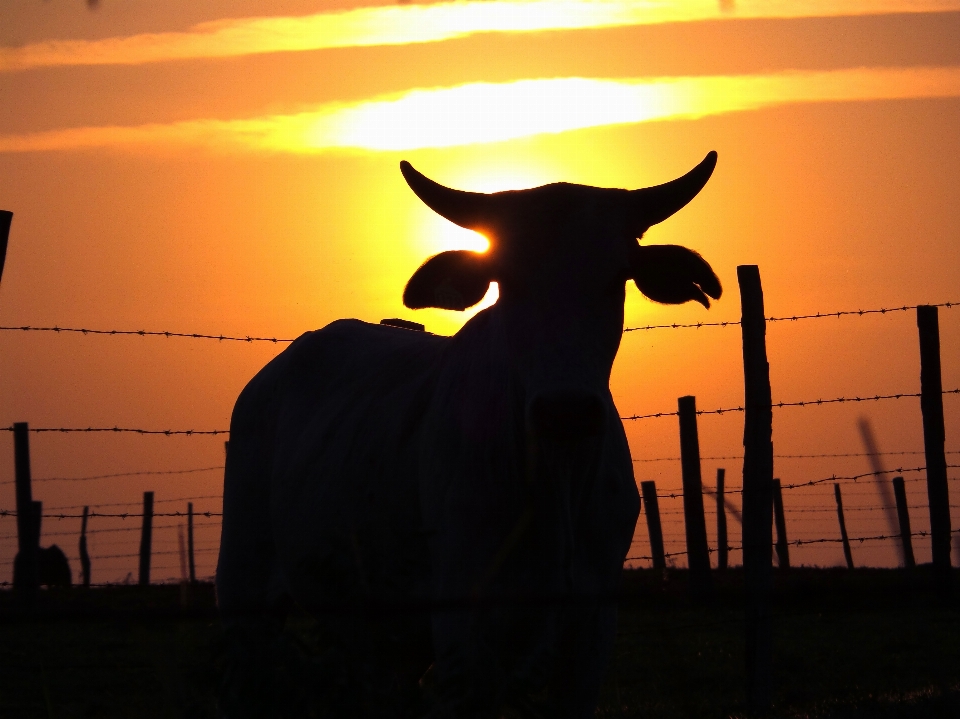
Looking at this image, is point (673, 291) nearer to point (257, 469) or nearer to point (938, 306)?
point (257, 469)

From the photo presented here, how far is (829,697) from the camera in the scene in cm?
727

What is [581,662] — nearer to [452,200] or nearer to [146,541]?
[452,200]

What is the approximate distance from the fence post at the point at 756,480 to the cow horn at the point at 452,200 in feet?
14.5

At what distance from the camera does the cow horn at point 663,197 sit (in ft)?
13.7

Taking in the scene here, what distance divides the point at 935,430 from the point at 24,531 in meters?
8.73

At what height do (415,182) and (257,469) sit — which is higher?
(415,182)

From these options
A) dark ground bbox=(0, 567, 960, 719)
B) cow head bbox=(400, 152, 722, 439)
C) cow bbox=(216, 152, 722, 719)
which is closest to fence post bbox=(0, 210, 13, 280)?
dark ground bbox=(0, 567, 960, 719)

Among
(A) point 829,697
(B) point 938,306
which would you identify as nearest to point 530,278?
(A) point 829,697

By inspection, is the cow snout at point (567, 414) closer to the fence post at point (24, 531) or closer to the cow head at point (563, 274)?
the cow head at point (563, 274)

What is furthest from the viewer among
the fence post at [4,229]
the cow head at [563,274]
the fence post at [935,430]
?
the fence post at [935,430]

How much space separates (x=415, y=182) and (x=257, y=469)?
2358 millimetres

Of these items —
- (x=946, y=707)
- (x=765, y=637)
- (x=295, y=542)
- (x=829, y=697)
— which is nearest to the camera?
(x=946, y=707)

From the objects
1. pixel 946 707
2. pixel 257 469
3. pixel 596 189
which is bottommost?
pixel 946 707

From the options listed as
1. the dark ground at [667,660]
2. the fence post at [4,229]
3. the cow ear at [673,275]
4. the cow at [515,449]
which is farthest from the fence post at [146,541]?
the cow ear at [673,275]
